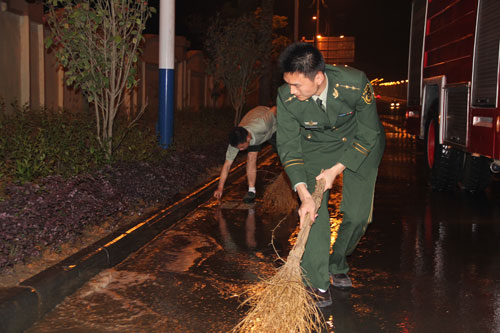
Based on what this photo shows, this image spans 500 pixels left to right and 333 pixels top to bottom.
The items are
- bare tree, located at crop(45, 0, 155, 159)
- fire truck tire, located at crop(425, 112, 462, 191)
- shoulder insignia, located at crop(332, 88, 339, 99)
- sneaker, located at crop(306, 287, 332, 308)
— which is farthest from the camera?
fire truck tire, located at crop(425, 112, 462, 191)

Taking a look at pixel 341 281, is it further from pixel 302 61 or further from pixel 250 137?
pixel 250 137

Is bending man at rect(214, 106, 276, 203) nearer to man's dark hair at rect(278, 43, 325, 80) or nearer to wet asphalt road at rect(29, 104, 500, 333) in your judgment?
wet asphalt road at rect(29, 104, 500, 333)

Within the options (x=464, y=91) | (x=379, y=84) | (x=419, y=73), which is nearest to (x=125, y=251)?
(x=464, y=91)

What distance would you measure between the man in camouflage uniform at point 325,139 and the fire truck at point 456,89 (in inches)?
140

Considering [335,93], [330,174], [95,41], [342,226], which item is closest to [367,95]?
[335,93]

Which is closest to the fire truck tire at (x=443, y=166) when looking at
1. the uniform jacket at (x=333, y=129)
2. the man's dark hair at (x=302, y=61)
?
the uniform jacket at (x=333, y=129)

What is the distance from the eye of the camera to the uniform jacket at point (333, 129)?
4.48 meters

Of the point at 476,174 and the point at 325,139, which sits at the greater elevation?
the point at 325,139

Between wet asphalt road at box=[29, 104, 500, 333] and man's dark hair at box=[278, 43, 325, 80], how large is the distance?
5.61ft

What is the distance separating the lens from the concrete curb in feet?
13.8

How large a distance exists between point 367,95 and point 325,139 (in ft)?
1.55

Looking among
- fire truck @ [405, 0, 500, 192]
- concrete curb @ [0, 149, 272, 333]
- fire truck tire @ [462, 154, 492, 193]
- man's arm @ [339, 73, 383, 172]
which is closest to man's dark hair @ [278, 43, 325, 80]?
man's arm @ [339, 73, 383, 172]

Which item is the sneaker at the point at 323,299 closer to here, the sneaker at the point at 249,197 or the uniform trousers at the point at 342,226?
the uniform trousers at the point at 342,226

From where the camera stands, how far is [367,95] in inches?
179
